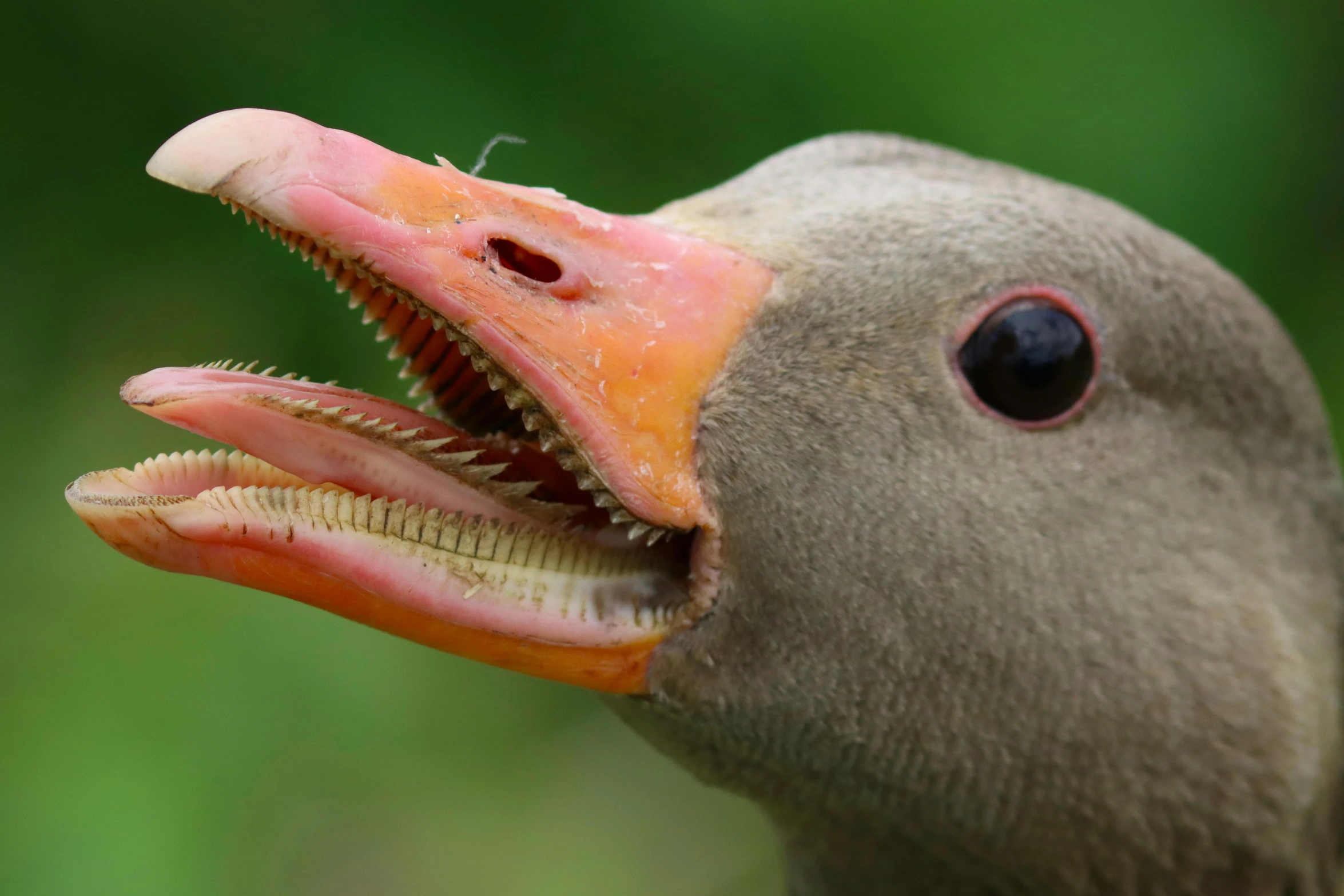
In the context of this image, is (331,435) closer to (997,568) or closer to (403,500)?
(403,500)

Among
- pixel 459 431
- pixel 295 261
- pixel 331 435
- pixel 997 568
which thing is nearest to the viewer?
pixel 331 435

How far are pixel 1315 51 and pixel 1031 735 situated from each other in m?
3.17

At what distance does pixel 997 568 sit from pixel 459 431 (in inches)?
34.0

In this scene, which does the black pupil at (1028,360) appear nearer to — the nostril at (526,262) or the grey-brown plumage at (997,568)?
the grey-brown plumage at (997,568)

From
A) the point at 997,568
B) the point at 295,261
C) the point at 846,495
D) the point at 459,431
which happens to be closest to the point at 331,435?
the point at 459,431

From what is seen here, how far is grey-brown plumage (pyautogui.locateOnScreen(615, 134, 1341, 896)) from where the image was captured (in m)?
1.99

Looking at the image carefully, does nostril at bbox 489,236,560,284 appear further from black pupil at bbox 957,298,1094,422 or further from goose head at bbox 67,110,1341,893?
black pupil at bbox 957,298,1094,422

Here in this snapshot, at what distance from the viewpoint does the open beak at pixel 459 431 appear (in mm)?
1644

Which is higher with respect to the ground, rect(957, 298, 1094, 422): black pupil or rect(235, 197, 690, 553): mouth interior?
rect(957, 298, 1094, 422): black pupil

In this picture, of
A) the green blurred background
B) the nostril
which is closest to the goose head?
the nostril

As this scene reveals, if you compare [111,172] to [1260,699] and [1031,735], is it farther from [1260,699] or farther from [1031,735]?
[1260,699]

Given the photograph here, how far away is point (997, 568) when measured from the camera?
6.86ft

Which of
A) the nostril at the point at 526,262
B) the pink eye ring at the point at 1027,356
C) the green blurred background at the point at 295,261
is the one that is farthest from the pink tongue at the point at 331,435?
the green blurred background at the point at 295,261

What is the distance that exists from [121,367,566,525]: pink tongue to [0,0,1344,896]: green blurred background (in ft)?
5.07
